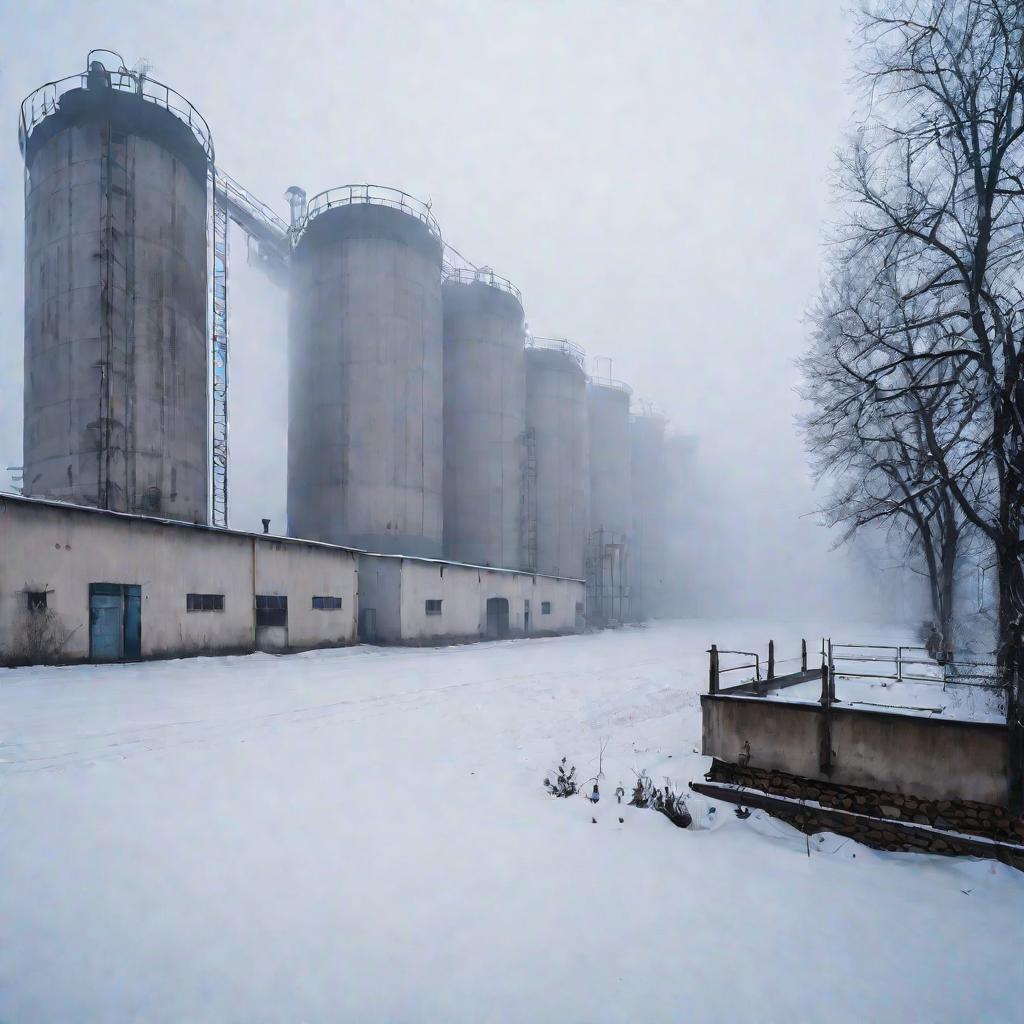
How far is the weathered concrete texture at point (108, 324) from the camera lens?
779 inches

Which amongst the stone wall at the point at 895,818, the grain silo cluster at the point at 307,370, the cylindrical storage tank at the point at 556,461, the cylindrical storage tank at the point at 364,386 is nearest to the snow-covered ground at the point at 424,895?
the stone wall at the point at 895,818

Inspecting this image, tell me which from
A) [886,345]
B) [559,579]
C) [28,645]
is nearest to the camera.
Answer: [886,345]

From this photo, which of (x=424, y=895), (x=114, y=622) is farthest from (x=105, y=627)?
(x=424, y=895)

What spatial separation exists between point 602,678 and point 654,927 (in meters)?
11.1

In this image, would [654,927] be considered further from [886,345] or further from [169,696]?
[886,345]

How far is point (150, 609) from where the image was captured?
50.2ft

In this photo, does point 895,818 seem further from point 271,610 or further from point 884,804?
point 271,610

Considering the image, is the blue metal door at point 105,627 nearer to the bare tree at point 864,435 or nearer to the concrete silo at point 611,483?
the bare tree at point 864,435

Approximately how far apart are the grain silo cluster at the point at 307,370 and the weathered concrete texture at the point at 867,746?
1414cm

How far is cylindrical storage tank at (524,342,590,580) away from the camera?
129 ft

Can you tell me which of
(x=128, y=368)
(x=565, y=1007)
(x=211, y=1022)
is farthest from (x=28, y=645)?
(x=565, y=1007)

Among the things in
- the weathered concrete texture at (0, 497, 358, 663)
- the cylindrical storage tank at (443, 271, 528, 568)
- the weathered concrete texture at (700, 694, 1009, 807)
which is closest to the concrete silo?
the cylindrical storage tank at (443, 271, 528, 568)

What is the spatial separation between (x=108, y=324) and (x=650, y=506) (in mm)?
47969

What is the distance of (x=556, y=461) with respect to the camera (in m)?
40.9
